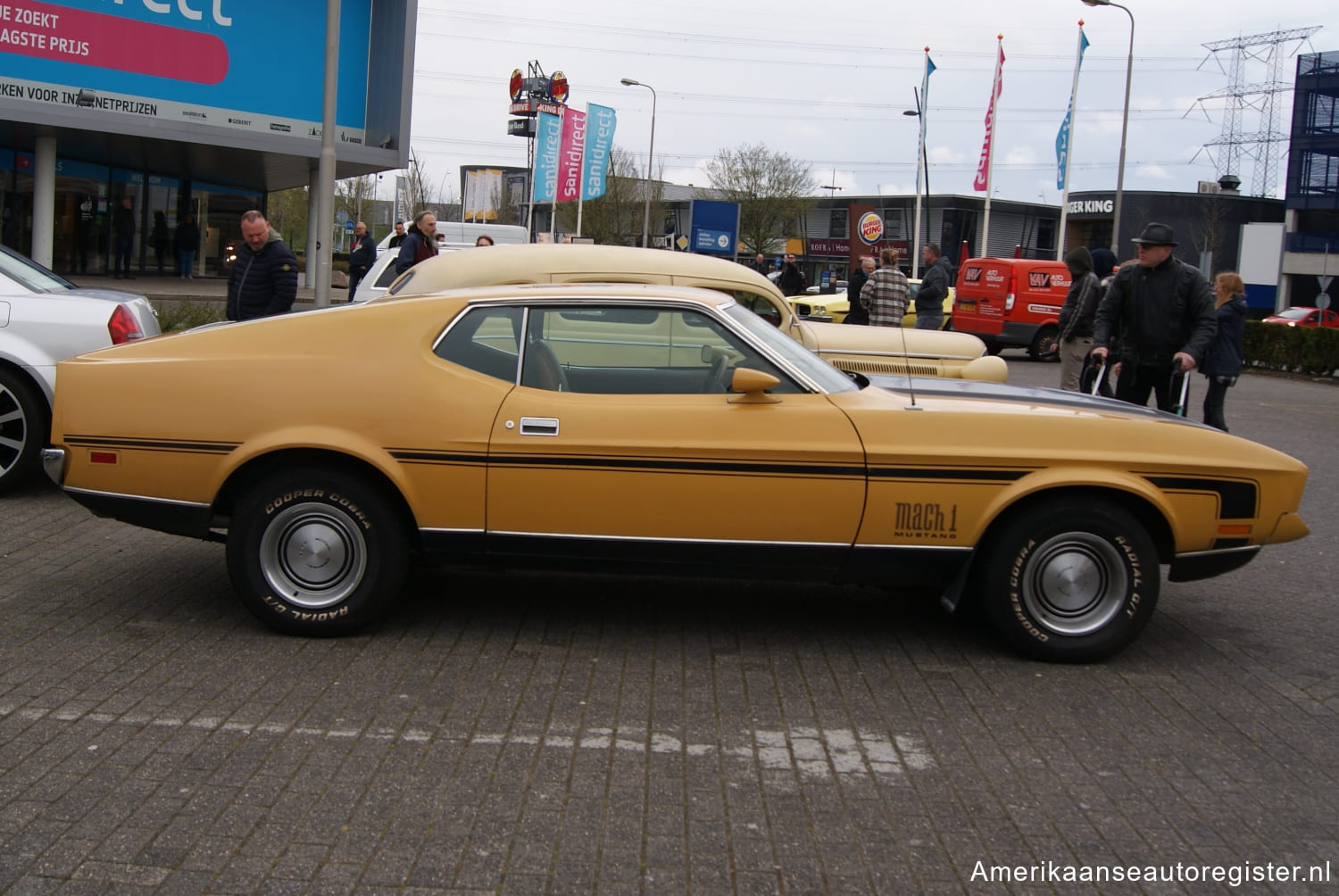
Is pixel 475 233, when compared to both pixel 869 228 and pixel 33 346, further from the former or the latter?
pixel 33 346

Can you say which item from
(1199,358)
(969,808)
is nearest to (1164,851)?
(969,808)

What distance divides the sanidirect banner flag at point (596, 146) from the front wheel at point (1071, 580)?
2934 cm

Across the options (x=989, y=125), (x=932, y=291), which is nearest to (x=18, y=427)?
(x=932, y=291)

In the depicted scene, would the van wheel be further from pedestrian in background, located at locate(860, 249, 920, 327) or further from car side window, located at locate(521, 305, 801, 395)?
car side window, located at locate(521, 305, 801, 395)

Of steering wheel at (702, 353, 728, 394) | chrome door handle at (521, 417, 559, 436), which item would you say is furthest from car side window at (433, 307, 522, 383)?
steering wheel at (702, 353, 728, 394)

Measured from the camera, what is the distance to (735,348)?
5.10 metres

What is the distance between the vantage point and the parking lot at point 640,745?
3293mm

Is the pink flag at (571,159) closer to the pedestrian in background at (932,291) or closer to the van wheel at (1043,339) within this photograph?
the van wheel at (1043,339)

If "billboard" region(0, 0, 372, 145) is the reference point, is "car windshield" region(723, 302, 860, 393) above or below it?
below

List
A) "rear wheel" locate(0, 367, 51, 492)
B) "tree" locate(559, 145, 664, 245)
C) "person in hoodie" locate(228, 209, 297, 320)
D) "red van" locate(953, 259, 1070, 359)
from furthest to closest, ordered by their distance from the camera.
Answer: "tree" locate(559, 145, 664, 245), "red van" locate(953, 259, 1070, 359), "person in hoodie" locate(228, 209, 297, 320), "rear wheel" locate(0, 367, 51, 492)

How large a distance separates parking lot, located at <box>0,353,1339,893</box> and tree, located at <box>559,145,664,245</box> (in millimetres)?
61147

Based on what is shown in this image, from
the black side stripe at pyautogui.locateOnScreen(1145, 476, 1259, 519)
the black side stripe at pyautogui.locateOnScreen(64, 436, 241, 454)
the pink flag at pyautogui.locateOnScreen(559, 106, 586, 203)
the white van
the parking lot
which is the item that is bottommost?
the parking lot

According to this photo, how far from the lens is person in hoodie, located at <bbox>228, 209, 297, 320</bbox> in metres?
9.14

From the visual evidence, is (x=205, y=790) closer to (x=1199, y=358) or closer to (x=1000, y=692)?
(x=1000, y=692)
